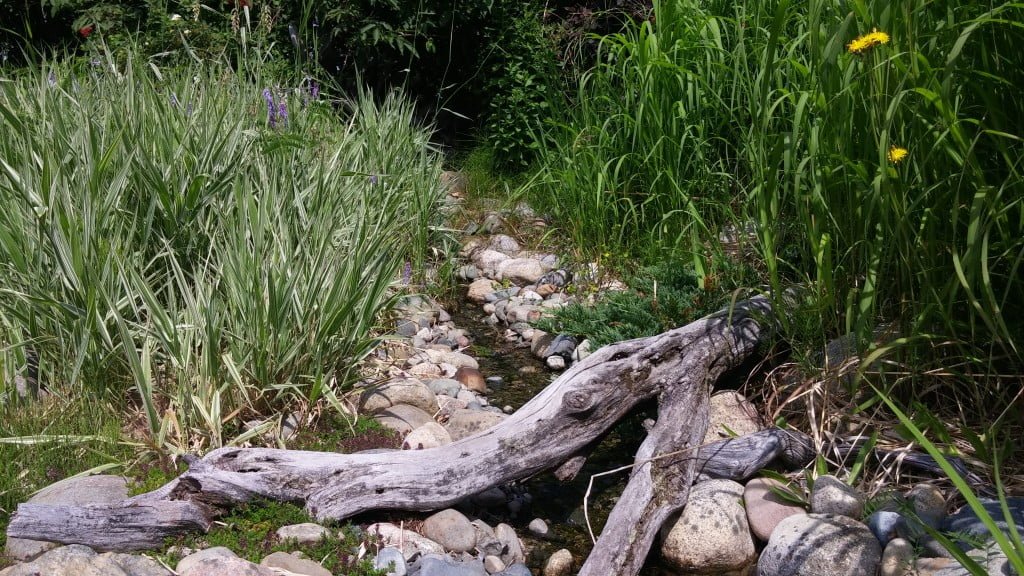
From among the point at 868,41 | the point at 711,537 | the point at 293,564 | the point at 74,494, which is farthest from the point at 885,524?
the point at 74,494

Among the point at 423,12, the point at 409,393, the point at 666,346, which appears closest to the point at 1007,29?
the point at 666,346

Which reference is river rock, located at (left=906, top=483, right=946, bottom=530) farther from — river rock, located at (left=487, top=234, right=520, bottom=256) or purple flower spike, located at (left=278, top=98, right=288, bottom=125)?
river rock, located at (left=487, top=234, right=520, bottom=256)

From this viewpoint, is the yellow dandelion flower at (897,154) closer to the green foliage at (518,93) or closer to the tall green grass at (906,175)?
the tall green grass at (906,175)

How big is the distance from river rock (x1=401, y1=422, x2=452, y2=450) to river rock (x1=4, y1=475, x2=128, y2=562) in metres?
1.08

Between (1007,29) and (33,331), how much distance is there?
11.9 feet

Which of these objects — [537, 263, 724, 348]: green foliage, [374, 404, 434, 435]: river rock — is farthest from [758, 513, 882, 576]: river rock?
[374, 404, 434, 435]: river rock

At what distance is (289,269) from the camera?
366cm

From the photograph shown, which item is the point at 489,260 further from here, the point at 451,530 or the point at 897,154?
the point at 897,154

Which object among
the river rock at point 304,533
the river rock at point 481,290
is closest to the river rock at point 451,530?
the river rock at point 304,533

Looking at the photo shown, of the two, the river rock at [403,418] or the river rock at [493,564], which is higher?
the river rock at [493,564]

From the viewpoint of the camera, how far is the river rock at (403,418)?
3.77 m

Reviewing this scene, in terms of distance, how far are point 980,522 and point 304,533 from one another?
6.95 ft

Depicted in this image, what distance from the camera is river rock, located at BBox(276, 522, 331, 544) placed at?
9.60 feet

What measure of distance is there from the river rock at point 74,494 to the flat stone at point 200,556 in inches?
13.3
